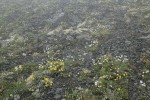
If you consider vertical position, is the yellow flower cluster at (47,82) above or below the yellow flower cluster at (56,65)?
above

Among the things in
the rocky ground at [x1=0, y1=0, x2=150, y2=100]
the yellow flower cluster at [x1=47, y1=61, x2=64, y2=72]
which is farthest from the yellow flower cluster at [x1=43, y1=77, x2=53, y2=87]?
the yellow flower cluster at [x1=47, y1=61, x2=64, y2=72]

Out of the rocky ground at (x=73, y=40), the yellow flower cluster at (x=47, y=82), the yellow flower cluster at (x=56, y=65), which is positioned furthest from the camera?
the yellow flower cluster at (x=56, y=65)

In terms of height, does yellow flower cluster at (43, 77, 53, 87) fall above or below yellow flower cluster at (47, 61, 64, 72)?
above

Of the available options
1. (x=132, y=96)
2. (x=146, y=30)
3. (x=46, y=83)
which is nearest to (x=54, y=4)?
(x=146, y=30)

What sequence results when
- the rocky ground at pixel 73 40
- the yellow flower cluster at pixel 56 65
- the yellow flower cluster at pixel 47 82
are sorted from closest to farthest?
the yellow flower cluster at pixel 47 82 < the rocky ground at pixel 73 40 < the yellow flower cluster at pixel 56 65

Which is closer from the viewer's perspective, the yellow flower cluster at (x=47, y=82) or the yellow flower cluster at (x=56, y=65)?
the yellow flower cluster at (x=47, y=82)

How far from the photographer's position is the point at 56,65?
678 inches

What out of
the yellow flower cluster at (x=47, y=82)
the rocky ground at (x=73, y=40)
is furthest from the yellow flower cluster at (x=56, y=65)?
the yellow flower cluster at (x=47, y=82)

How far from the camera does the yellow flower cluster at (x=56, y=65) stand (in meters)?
16.7

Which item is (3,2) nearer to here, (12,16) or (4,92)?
(12,16)

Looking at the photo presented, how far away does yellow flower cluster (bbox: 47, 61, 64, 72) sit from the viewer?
16.7 m

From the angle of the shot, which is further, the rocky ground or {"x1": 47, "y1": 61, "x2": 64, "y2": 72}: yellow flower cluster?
{"x1": 47, "y1": 61, "x2": 64, "y2": 72}: yellow flower cluster

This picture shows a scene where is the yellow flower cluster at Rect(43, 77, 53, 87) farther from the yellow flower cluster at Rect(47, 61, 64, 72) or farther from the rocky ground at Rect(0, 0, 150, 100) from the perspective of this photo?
the yellow flower cluster at Rect(47, 61, 64, 72)

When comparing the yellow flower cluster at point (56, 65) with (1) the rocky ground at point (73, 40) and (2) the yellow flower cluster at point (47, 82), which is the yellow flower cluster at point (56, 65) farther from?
(2) the yellow flower cluster at point (47, 82)
